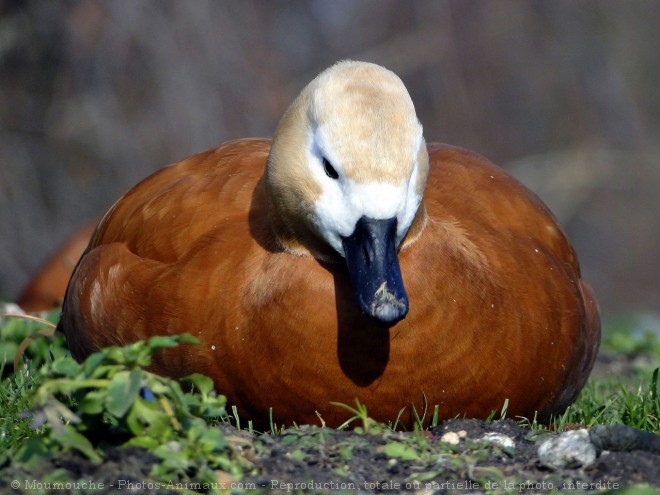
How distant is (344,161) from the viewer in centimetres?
340

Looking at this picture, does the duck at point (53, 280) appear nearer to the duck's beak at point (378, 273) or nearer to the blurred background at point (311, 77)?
Answer: the blurred background at point (311, 77)

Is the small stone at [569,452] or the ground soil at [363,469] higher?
the small stone at [569,452]

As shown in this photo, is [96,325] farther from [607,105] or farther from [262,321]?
[607,105]

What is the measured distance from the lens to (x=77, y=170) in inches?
395

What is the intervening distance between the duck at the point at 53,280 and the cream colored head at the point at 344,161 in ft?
12.4

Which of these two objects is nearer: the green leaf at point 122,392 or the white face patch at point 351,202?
the green leaf at point 122,392

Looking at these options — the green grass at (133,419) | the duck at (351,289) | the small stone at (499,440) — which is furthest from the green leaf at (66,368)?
the small stone at (499,440)

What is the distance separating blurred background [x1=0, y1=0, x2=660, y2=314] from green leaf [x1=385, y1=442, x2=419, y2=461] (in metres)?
6.50

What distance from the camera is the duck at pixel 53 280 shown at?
7.39 metres

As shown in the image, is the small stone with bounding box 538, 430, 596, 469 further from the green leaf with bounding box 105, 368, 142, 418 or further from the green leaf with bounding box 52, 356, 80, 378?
the green leaf with bounding box 52, 356, 80, 378

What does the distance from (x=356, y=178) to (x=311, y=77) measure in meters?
7.91

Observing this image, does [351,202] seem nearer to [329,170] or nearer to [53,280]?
[329,170]

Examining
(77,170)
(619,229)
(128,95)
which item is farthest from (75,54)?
(619,229)

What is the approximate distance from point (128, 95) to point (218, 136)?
34.7 inches
